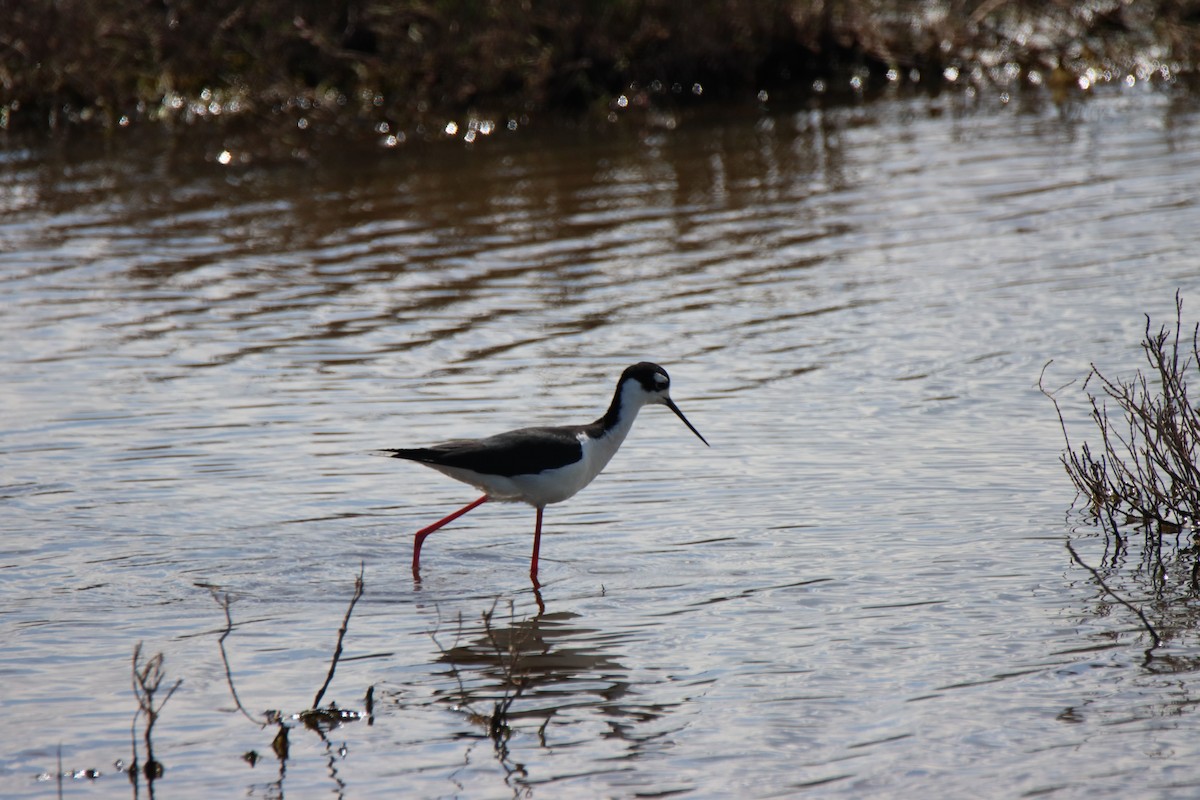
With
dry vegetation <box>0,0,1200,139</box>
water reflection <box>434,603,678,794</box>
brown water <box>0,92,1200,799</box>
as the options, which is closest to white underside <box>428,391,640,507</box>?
brown water <box>0,92,1200,799</box>

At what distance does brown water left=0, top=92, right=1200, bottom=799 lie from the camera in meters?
4.91

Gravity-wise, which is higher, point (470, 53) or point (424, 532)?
point (470, 53)

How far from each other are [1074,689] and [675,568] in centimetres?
183

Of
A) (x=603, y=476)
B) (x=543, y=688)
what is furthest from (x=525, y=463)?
(x=543, y=688)

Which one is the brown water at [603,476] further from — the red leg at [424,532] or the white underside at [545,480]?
the white underside at [545,480]

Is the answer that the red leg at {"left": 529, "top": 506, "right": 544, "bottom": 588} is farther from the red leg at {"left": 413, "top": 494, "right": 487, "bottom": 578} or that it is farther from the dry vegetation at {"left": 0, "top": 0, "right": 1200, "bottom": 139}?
the dry vegetation at {"left": 0, "top": 0, "right": 1200, "bottom": 139}

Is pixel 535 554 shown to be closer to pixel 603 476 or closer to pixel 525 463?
pixel 525 463

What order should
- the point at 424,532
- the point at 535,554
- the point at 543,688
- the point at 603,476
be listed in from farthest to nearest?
Answer: the point at 603,476, the point at 424,532, the point at 535,554, the point at 543,688

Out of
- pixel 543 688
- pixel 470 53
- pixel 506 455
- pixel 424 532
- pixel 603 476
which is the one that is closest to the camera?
pixel 543 688

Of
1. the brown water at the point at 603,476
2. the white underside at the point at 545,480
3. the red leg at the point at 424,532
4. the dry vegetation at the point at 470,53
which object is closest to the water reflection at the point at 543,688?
the brown water at the point at 603,476

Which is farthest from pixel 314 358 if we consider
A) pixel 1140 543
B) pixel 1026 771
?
pixel 1026 771

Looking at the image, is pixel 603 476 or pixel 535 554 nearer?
pixel 535 554

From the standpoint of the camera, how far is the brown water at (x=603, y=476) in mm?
4910

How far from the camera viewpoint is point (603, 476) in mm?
7828
